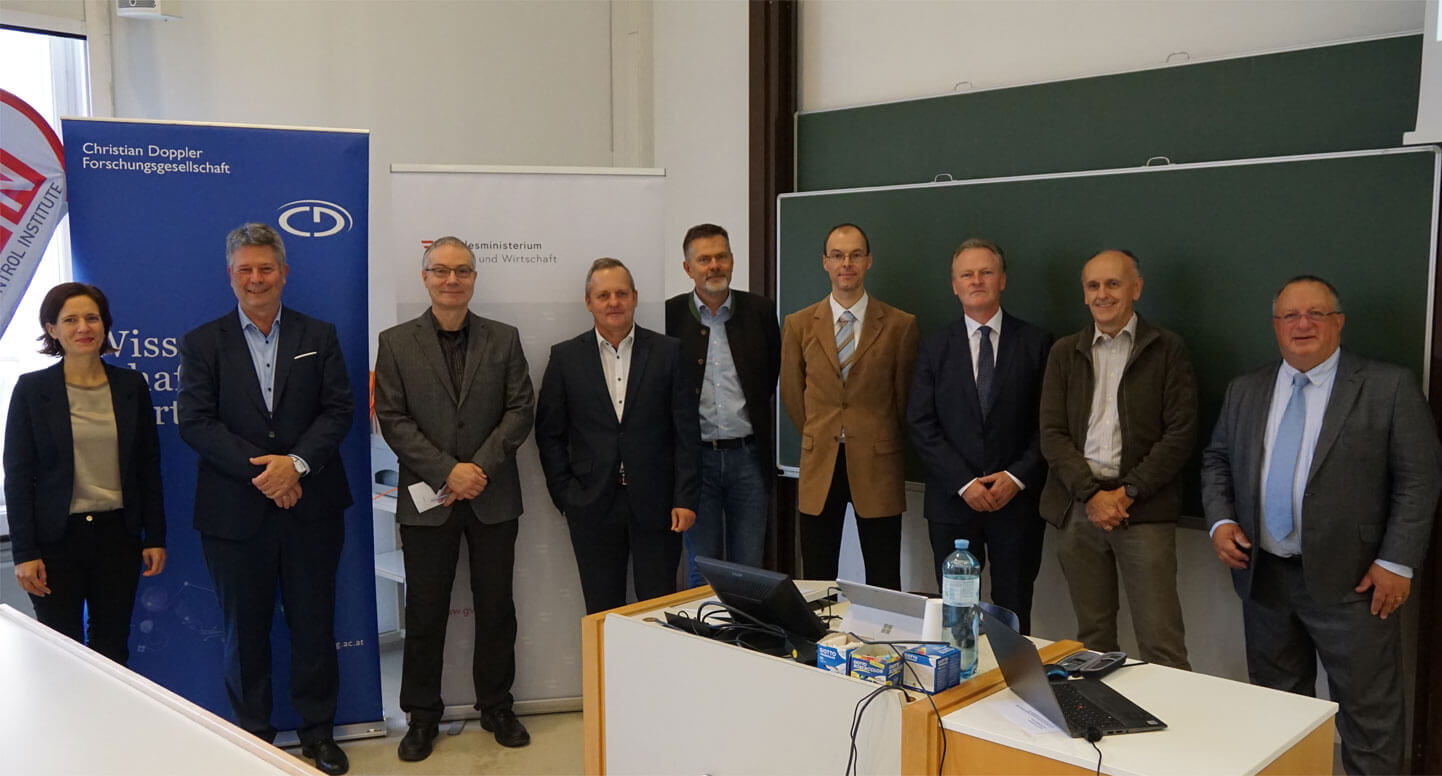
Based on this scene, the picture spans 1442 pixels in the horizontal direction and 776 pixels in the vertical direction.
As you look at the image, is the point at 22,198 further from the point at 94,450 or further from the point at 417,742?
the point at 417,742

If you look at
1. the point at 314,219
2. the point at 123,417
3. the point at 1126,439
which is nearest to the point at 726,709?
the point at 1126,439

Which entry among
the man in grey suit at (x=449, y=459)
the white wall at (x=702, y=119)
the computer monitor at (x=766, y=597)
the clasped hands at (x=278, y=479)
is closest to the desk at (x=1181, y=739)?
the computer monitor at (x=766, y=597)

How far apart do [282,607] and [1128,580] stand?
3014 mm

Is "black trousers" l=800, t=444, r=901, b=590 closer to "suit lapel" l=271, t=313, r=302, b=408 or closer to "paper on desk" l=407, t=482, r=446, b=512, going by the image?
"paper on desk" l=407, t=482, r=446, b=512

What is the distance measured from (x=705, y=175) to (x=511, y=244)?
1854 mm

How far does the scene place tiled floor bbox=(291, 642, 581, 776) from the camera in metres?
3.61

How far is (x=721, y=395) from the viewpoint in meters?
4.20

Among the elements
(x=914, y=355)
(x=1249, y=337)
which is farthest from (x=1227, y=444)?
(x=914, y=355)

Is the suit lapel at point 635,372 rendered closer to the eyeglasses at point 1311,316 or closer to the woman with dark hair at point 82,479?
the woman with dark hair at point 82,479

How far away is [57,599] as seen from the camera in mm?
3334

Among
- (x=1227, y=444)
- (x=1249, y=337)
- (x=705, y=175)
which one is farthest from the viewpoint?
(x=705, y=175)

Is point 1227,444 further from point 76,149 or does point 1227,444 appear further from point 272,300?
point 76,149

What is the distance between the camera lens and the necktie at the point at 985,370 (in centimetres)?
386

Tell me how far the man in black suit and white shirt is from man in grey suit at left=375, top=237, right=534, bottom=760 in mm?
774
